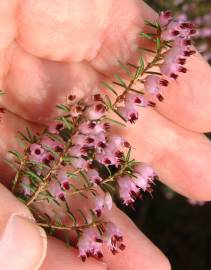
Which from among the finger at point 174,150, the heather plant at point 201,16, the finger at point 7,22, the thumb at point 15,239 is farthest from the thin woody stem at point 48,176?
the heather plant at point 201,16

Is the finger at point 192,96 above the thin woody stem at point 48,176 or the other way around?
above

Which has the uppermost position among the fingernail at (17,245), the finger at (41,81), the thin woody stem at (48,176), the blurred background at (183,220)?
the finger at (41,81)

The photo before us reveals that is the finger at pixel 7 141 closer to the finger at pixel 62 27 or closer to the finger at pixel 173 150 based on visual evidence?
the finger at pixel 62 27

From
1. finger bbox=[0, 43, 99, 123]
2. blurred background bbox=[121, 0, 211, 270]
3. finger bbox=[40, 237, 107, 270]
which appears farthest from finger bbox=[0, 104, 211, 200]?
blurred background bbox=[121, 0, 211, 270]

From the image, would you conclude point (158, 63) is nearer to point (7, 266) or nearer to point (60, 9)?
point (60, 9)

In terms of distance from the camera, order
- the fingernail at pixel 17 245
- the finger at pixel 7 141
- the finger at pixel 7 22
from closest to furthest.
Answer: the fingernail at pixel 17 245
the finger at pixel 7 22
the finger at pixel 7 141

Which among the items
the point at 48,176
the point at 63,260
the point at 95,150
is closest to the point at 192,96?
the point at 95,150

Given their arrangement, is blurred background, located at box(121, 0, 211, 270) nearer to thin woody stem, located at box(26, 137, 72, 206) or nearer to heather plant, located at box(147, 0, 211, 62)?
heather plant, located at box(147, 0, 211, 62)
